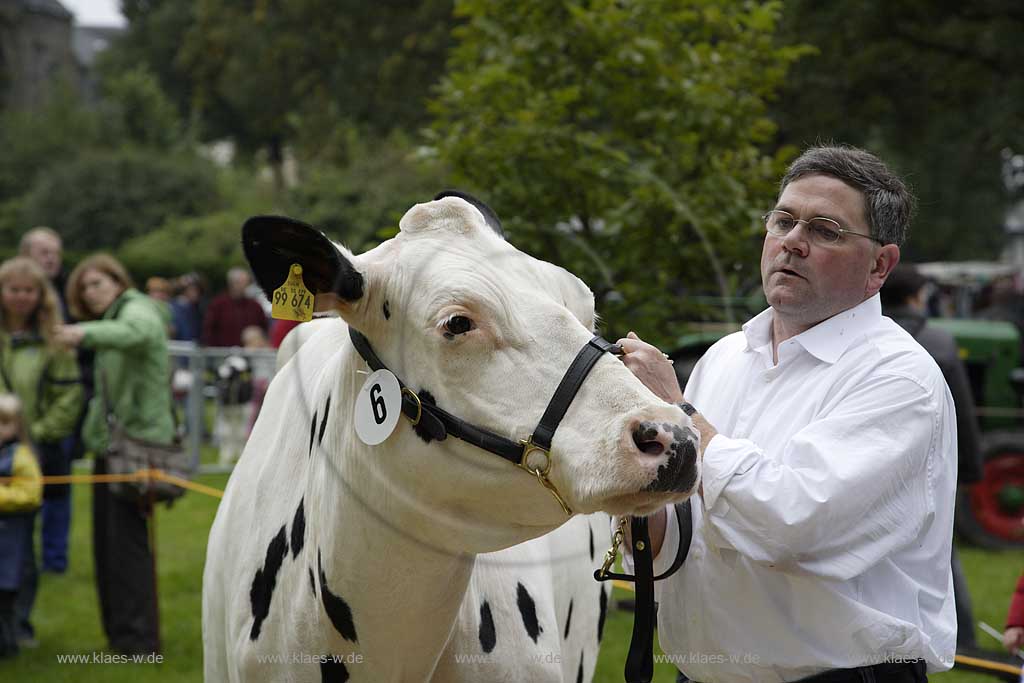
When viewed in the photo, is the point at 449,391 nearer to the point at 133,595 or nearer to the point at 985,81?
the point at 133,595

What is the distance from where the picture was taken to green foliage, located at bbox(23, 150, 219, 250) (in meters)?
32.0

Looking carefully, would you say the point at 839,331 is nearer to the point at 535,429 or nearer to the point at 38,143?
the point at 535,429

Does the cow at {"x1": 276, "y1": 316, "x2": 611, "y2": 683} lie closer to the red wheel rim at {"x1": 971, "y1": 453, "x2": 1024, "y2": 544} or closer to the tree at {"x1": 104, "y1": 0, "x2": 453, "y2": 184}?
the red wheel rim at {"x1": 971, "y1": 453, "x2": 1024, "y2": 544}

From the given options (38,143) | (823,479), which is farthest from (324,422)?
(38,143)

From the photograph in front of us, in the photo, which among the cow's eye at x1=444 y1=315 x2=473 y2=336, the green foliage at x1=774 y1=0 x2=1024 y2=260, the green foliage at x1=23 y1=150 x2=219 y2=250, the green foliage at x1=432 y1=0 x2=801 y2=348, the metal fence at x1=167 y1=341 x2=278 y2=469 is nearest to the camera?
the cow's eye at x1=444 y1=315 x2=473 y2=336

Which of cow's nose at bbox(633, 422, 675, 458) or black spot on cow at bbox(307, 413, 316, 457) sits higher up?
cow's nose at bbox(633, 422, 675, 458)

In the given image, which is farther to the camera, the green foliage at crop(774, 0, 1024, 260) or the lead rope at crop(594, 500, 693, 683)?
the green foliage at crop(774, 0, 1024, 260)

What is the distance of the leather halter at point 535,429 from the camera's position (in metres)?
1.98

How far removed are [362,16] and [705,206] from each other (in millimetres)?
13959

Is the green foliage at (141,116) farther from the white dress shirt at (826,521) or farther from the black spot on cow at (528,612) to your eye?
the white dress shirt at (826,521)

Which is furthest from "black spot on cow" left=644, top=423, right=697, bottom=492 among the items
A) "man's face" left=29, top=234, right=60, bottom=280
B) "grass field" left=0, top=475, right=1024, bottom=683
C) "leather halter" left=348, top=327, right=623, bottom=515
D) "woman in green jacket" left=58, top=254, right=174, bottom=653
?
"man's face" left=29, top=234, right=60, bottom=280


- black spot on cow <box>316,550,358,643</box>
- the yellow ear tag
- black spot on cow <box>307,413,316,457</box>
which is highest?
the yellow ear tag

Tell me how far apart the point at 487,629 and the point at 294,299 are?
2.90 ft

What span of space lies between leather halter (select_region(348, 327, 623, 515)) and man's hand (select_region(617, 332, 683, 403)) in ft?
0.43
